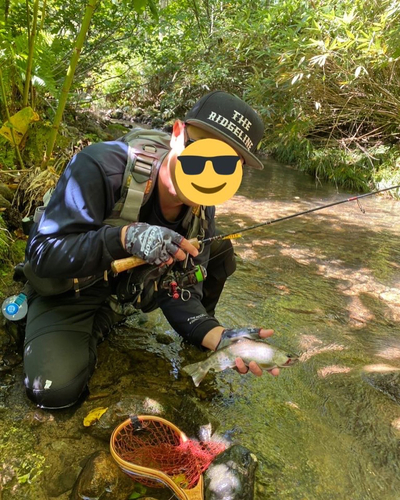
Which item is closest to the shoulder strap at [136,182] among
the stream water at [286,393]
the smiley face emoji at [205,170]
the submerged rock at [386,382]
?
the smiley face emoji at [205,170]

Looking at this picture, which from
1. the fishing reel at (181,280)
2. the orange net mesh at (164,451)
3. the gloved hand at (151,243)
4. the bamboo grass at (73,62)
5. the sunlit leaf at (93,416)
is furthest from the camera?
the bamboo grass at (73,62)

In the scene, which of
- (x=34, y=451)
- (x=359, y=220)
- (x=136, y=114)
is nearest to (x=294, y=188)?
(x=359, y=220)

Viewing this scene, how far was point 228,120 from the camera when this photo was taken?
1942 mm

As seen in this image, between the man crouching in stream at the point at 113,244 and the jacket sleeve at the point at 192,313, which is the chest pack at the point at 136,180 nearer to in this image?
the man crouching in stream at the point at 113,244

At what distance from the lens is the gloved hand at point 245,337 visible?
6.34 feet

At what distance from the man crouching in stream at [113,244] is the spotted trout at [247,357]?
44 mm

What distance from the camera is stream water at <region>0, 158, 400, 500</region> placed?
1.80m

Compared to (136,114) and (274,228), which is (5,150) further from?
(136,114)

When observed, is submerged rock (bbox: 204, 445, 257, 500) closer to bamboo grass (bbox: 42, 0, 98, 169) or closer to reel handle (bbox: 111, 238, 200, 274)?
reel handle (bbox: 111, 238, 200, 274)

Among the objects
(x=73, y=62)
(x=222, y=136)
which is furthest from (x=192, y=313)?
(x=73, y=62)

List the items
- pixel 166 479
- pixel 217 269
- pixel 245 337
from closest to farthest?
pixel 166 479, pixel 245 337, pixel 217 269

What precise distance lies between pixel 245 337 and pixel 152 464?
0.75 metres

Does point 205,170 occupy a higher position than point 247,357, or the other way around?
point 205,170

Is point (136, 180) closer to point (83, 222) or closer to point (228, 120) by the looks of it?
point (83, 222)
